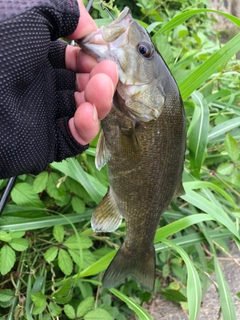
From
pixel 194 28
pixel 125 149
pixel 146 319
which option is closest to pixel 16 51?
pixel 125 149

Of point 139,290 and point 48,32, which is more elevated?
point 48,32

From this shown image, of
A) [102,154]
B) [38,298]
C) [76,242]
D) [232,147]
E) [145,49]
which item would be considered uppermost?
[145,49]

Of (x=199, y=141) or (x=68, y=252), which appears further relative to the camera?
(x=199, y=141)

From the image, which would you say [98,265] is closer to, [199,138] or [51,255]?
[51,255]

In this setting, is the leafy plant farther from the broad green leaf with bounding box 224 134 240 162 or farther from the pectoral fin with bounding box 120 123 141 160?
the pectoral fin with bounding box 120 123 141 160

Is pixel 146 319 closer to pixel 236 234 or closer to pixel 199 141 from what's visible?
pixel 236 234

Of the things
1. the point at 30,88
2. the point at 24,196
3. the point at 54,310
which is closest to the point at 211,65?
the point at 30,88

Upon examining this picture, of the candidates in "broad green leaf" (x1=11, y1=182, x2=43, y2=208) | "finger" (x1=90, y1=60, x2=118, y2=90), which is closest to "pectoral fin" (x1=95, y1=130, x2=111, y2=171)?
"finger" (x1=90, y1=60, x2=118, y2=90)

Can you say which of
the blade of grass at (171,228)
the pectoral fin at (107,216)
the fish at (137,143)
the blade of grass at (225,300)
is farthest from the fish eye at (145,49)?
the blade of grass at (225,300)
